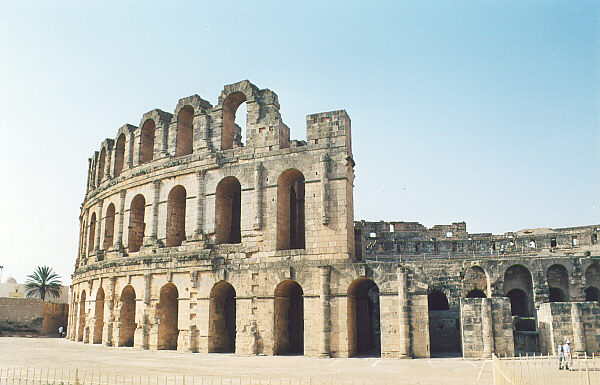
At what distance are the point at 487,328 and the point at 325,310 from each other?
579cm

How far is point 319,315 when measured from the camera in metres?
18.7

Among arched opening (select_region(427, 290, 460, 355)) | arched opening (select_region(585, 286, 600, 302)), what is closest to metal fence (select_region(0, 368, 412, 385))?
arched opening (select_region(427, 290, 460, 355))

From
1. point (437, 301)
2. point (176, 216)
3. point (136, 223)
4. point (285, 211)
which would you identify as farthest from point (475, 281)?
point (136, 223)

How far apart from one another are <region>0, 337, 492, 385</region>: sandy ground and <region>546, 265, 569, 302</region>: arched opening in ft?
63.7

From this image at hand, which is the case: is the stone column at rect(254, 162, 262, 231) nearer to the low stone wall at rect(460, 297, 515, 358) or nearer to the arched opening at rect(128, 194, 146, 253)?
the arched opening at rect(128, 194, 146, 253)

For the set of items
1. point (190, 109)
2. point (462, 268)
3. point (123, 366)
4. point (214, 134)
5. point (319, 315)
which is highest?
point (190, 109)

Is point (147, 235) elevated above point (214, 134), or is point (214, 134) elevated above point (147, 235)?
point (214, 134)

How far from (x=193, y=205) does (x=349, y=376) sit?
475 inches

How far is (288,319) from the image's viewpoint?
20.8m

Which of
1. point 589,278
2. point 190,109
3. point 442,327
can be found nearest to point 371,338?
point 442,327

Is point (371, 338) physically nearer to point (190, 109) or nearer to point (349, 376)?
point (349, 376)

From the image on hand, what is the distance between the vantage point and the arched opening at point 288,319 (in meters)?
19.9

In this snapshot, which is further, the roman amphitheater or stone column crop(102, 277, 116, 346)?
stone column crop(102, 277, 116, 346)

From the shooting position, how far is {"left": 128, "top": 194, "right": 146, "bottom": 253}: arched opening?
26.0 metres
